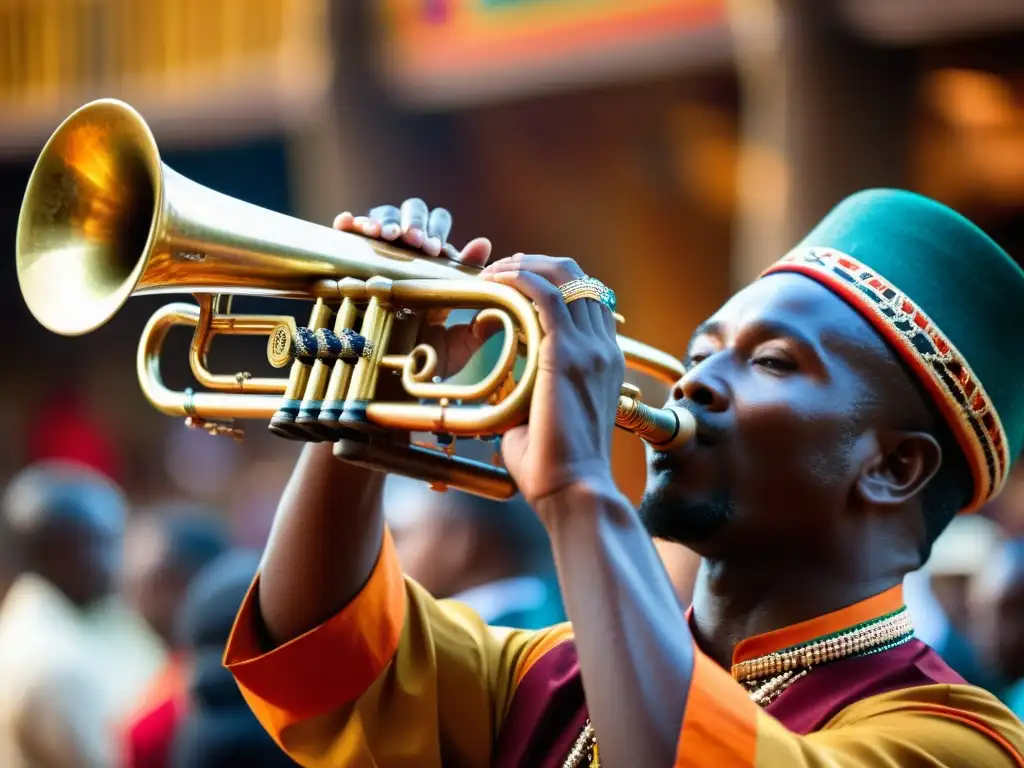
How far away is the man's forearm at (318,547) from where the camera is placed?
268 centimetres

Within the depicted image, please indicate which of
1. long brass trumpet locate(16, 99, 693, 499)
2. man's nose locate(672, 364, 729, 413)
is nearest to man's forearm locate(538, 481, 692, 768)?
long brass trumpet locate(16, 99, 693, 499)

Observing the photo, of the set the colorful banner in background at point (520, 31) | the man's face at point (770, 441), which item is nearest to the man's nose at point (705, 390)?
the man's face at point (770, 441)

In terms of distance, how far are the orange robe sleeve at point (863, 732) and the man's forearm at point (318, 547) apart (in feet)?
2.89

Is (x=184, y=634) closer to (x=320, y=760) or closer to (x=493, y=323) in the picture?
(x=320, y=760)

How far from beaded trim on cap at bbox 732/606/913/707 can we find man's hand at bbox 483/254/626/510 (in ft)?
2.06

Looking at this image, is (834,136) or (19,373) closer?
(834,136)

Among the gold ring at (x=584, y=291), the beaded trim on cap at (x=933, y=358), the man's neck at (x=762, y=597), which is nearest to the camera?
the gold ring at (x=584, y=291)

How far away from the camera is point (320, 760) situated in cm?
269

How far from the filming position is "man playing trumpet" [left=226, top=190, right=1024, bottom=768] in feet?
8.13

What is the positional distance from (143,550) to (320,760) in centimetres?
446

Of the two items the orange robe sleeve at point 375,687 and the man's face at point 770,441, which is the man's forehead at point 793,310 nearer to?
the man's face at point 770,441

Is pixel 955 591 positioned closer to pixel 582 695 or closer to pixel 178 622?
pixel 178 622

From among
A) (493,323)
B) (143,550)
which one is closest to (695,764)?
(493,323)

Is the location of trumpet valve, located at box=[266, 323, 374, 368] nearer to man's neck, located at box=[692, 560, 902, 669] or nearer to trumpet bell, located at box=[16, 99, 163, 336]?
trumpet bell, located at box=[16, 99, 163, 336]
